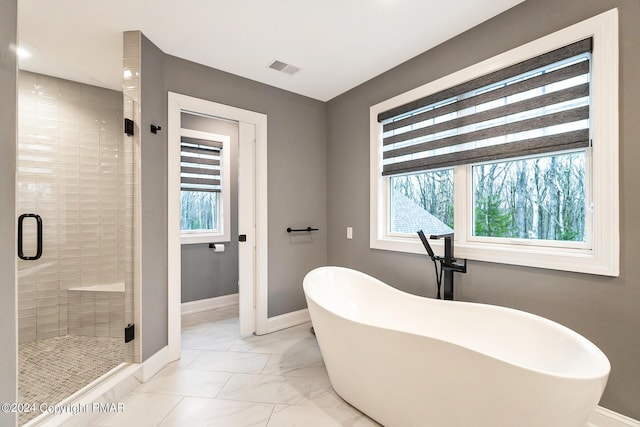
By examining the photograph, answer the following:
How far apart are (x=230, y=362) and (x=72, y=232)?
187cm

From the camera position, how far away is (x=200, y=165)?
3.71 metres

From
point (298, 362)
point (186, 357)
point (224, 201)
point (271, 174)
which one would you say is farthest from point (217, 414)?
point (224, 201)

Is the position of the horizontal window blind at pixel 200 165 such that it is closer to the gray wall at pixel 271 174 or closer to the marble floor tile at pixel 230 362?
the gray wall at pixel 271 174

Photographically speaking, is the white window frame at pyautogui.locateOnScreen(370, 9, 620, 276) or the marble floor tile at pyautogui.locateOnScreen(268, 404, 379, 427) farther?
the marble floor tile at pyautogui.locateOnScreen(268, 404, 379, 427)

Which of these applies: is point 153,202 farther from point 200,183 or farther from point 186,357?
point 200,183

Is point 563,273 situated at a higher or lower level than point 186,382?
higher

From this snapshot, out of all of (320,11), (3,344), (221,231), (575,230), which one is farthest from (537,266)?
(221,231)

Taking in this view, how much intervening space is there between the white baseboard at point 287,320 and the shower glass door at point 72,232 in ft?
4.19

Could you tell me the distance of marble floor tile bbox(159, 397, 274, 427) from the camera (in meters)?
1.63

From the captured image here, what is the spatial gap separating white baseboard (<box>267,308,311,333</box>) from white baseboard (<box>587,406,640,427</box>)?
2384 mm

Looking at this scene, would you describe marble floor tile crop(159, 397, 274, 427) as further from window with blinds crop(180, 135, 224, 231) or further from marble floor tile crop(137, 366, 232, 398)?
window with blinds crop(180, 135, 224, 231)

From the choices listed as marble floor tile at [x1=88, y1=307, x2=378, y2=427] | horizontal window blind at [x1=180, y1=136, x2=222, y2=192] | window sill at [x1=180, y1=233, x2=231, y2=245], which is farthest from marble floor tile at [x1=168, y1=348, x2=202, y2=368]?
horizontal window blind at [x1=180, y1=136, x2=222, y2=192]

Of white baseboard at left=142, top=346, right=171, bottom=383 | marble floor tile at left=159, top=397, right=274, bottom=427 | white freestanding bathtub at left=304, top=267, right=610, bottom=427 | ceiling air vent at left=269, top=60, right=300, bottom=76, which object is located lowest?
marble floor tile at left=159, top=397, right=274, bottom=427

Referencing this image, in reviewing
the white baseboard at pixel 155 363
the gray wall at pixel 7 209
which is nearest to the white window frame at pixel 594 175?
the white baseboard at pixel 155 363
